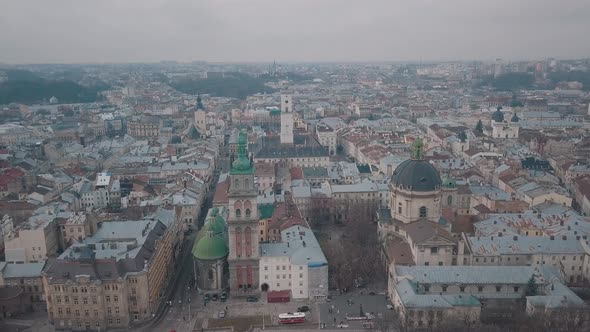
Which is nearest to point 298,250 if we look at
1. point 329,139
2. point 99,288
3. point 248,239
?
point 248,239

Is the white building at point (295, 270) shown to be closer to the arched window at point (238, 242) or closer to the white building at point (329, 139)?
the arched window at point (238, 242)

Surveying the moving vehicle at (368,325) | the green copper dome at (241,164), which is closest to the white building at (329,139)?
the green copper dome at (241,164)

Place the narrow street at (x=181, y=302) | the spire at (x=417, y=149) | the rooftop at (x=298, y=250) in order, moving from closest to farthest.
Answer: the narrow street at (x=181, y=302) < the rooftop at (x=298, y=250) < the spire at (x=417, y=149)

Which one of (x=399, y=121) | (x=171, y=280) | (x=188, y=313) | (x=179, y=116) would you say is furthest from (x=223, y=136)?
(x=188, y=313)

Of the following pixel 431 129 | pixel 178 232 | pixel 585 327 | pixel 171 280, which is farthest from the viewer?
pixel 431 129

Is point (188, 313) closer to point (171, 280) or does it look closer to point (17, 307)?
point (171, 280)

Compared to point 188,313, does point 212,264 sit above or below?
above

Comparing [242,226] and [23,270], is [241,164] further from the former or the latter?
[23,270]
